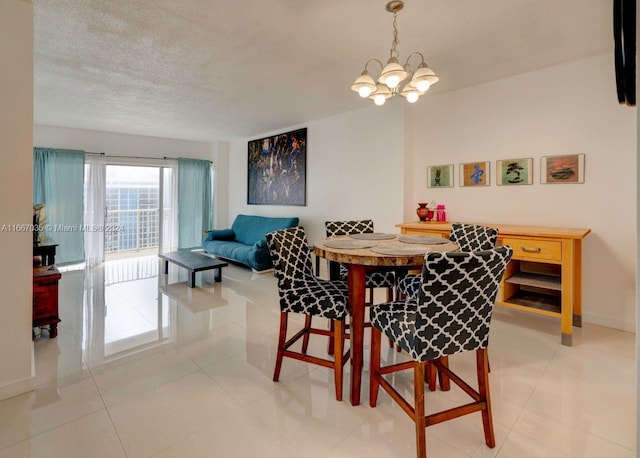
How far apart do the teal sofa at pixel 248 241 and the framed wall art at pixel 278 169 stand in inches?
16.8

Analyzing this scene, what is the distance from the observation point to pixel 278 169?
579cm

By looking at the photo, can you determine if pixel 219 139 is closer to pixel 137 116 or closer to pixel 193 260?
pixel 137 116

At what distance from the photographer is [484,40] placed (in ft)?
8.23

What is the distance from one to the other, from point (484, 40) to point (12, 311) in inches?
145

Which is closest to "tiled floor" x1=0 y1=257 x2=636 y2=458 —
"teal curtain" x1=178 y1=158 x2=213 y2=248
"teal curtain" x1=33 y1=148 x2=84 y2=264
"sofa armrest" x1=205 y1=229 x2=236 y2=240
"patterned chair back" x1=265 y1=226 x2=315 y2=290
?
"patterned chair back" x1=265 y1=226 x2=315 y2=290

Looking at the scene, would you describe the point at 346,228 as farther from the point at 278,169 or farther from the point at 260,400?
the point at 278,169

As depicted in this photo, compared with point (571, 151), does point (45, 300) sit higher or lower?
lower

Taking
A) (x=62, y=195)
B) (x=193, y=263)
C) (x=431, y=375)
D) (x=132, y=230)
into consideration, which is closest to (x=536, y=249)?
(x=431, y=375)

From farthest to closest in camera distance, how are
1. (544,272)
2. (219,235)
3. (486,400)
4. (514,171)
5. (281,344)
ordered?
(219,235) < (514,171) < (544,272) < (281,344) < (486,400)

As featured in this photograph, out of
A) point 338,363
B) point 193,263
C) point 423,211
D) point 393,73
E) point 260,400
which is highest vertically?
point 393,73

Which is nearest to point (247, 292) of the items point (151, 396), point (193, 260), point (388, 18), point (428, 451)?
point (193, 260)

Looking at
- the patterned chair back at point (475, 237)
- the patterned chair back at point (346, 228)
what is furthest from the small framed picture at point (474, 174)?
the patterned chair back at point (346, 228)

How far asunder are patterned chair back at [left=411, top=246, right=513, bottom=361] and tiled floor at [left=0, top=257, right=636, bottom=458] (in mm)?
531

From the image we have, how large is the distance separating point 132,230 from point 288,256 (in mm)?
5903
